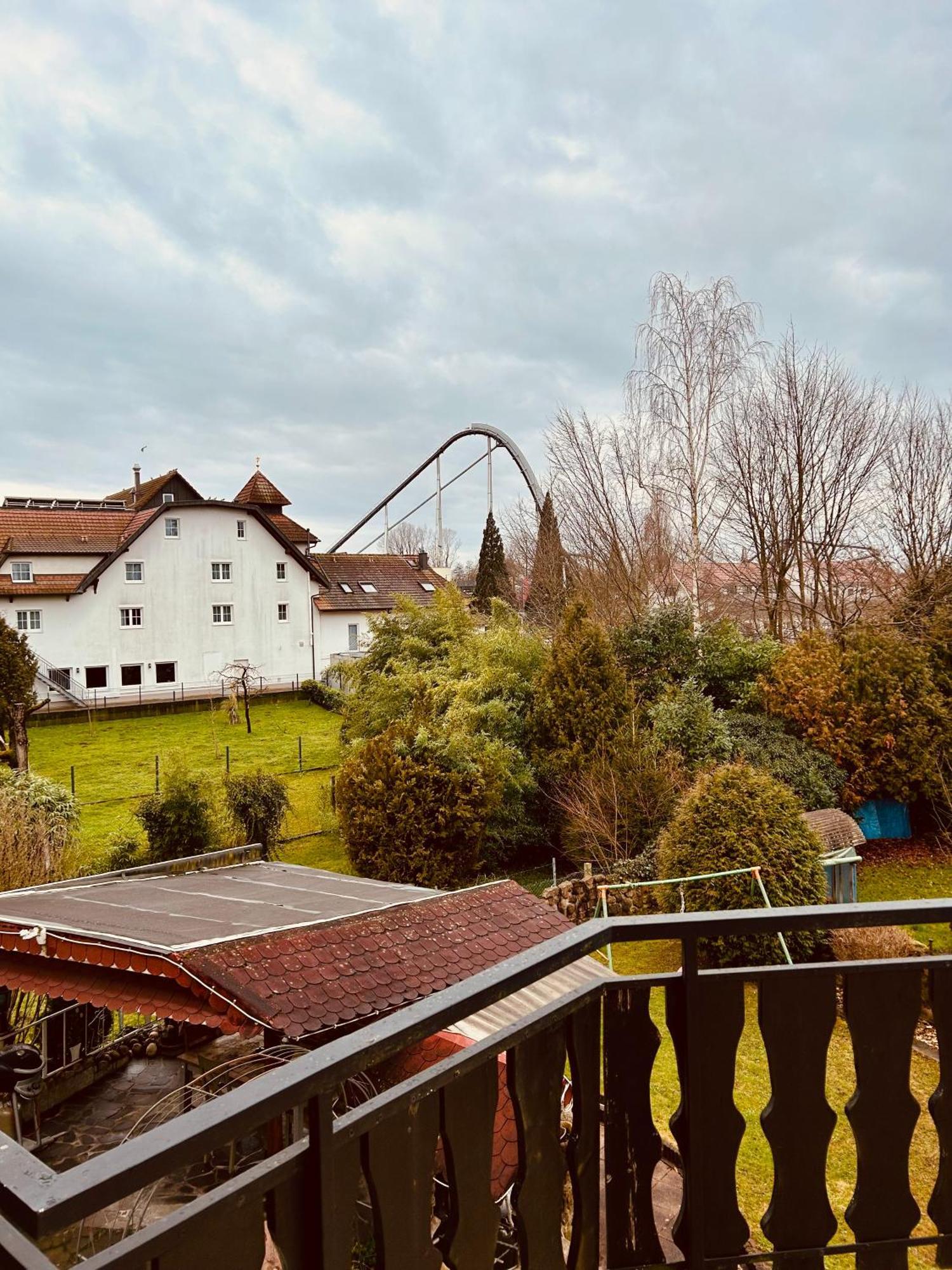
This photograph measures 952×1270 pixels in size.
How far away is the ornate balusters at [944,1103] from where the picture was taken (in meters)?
1.54

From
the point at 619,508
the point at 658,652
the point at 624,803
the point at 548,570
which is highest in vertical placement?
the point at 619,508

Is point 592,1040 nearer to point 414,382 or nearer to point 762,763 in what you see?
point 762,763

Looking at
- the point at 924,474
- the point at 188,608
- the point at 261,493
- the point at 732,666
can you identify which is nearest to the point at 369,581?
the point at 261,493

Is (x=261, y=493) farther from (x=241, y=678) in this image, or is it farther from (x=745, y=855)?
(x=745, y=855)

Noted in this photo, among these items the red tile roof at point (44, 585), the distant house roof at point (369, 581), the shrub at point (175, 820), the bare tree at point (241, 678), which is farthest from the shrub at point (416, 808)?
the distant house roof at point (369, 581)

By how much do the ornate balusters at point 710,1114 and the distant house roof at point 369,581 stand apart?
2866 centimetres

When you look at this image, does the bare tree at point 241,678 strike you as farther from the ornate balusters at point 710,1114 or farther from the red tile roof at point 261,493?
the ornate balusters at point 710,1114

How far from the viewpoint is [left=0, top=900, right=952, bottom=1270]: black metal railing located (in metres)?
0.96

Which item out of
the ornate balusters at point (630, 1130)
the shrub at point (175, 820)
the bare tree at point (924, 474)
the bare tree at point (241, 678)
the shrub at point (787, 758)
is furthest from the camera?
the bare tree at point (241, 678)

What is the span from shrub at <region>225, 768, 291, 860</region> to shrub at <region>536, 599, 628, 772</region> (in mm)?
4085

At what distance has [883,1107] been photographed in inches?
60.2

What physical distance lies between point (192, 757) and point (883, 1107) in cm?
1884

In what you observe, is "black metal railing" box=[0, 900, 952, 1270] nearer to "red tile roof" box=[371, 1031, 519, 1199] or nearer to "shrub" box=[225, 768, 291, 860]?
"red tile roof" box=[371, 1031, 519, 1199]

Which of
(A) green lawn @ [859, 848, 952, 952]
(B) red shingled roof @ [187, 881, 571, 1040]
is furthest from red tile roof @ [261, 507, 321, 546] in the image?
(B) red shingled roof @ [187, 881, 571, 1040]
